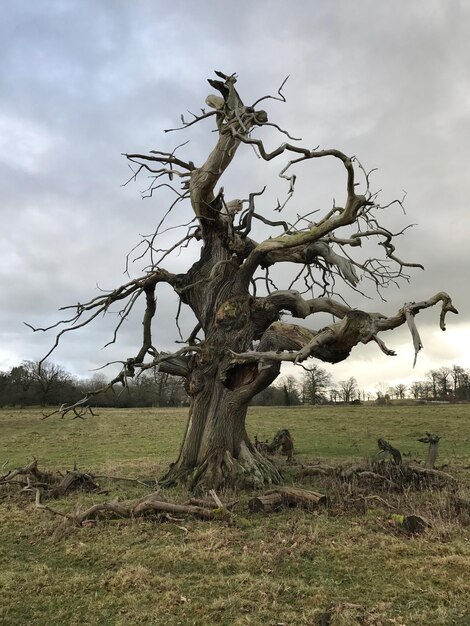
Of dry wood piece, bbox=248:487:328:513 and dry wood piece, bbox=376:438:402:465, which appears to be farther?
dry wood piece, bbox=376:438:402:465

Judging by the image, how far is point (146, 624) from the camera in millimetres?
4949

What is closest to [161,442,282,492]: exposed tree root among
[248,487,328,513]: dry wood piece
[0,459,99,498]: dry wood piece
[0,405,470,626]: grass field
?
[0,405,470,626]: grass field

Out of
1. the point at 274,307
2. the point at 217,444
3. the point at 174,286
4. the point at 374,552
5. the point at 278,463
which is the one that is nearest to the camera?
the point at 374,552

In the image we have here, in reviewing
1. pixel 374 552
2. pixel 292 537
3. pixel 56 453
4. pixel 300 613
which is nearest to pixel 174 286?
pixel 292 537

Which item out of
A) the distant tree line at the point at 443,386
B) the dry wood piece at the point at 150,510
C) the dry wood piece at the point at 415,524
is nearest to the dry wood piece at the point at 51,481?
the dry wood piece at the point at 150,510

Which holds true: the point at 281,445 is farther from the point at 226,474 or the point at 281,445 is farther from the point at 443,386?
the point at 443,386

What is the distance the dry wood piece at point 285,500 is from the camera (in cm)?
904

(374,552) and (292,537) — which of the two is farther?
(292,537)

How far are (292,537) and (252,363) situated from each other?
4.94m

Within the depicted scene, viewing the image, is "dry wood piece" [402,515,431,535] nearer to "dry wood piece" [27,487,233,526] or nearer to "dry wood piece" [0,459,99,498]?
"dry wood piece" [27,487,233,526]

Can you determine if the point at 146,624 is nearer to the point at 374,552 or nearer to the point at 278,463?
the point at 374,552

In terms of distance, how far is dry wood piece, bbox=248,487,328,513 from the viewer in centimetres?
904

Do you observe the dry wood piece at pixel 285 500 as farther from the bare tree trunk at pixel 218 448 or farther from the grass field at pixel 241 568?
the bare tree trunk at pixel 218 448

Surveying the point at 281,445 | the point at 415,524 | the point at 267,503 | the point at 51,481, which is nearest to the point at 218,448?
the point at 267,503
